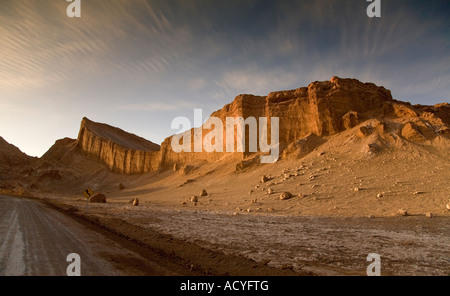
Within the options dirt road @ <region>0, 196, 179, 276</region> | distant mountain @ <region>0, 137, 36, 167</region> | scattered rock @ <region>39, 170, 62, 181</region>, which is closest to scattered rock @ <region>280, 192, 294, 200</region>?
dirt road @ <region>0, 196, 179, 276</region>

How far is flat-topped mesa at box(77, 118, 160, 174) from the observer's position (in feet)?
202

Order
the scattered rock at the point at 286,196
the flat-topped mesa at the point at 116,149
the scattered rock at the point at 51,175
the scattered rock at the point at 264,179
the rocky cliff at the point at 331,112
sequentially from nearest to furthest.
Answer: the scattered rock at the point at 286,196 → the rocky cliff at the point at 331,112 → the scattered rock at the point at 264,179 → the flat-topped mesa at the point at 116,149 → the scattered rock at the point at 51,175

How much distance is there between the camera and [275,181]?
2795 centimetres

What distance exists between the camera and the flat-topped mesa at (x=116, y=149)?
61438mm

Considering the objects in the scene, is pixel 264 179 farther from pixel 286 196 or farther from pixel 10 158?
pixel 10 158

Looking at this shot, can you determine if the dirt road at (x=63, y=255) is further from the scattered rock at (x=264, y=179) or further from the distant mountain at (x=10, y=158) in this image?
the distant mountain at (x=10, y=158)

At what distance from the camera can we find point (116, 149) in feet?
219

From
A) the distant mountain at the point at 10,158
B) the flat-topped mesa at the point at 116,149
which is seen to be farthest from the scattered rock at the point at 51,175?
the distant mountain at the point at 10,158

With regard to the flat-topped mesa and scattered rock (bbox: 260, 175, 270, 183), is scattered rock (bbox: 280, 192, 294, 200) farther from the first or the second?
Result: the flat-topped mesa

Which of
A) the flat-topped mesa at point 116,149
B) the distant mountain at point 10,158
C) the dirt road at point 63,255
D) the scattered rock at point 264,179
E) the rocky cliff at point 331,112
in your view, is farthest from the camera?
the distant mountain at point 10,158

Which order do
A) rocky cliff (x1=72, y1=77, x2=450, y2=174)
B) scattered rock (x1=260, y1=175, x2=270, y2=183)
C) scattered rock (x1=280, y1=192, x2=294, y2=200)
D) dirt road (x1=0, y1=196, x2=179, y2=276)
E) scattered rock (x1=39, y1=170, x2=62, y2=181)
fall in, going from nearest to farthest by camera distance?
dirt road (x1=0, y1=196, x2=179, y2=276) → scattered rock (x1=280, y1=192, x2=294, y2=200) → rocky cliff (x1=72, y1=77, x2=450, y2=174) → scattered rock (x1=260, y1=175, x2=270, y2=183) → scattered rock (x1=39, y1=170, x2=62, y2=181)

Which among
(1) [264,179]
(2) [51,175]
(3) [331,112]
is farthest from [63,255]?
(2) [51,175]
